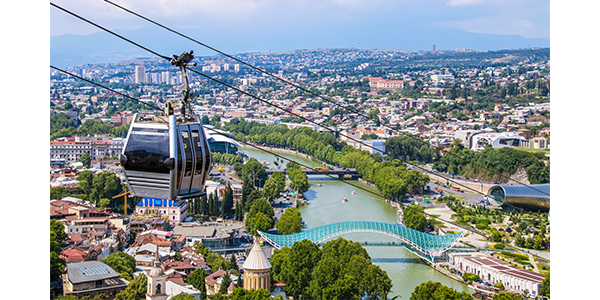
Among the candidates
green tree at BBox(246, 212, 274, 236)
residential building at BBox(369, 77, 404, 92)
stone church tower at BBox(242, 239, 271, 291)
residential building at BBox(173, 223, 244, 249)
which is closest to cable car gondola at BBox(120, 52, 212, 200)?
stone church tower at BBox(242, 239, 271, 291)

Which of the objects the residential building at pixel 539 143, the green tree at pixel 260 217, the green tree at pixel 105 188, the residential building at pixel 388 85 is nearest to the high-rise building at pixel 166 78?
the residential building at pixel 388 85

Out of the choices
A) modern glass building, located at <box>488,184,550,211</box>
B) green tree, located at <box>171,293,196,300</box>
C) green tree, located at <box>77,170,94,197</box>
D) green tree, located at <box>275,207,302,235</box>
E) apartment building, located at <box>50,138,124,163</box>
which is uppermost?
apartment building, located at <box>50,138,124,163</box>

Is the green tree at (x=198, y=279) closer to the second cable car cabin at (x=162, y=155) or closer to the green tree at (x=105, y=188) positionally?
the second cable car cabin at (x=162, y=155)

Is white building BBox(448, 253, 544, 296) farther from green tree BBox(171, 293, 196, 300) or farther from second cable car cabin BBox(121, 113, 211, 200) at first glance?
second cable car cabin BBox(121, 113, 211, 200)

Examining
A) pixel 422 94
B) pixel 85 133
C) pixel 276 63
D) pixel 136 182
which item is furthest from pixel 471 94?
pixel 276 63

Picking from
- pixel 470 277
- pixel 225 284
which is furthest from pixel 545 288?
pixel 225 284

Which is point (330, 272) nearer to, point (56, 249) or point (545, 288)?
point (545, 288)

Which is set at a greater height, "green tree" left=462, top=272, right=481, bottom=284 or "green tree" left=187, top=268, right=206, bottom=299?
"green tree" left=187, top=268, right=206, bottom=299

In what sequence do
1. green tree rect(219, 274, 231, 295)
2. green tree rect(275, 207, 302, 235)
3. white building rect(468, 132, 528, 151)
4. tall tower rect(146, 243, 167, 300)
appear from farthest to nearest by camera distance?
1. white building rect(468, 132, 528, 151)
2. green tree rect(275, 207, 302, 235)
3. green tree rect(219, 274, 231, 295)
4. tall tower rect(146, 243, 167, 300)
